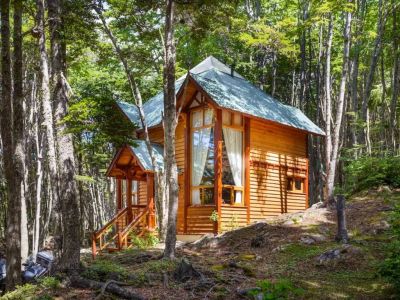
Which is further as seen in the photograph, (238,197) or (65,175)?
(238,197)

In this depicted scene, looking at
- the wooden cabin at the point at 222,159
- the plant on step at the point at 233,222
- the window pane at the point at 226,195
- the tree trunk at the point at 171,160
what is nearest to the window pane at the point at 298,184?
the wooden cabin at the point at 222,159

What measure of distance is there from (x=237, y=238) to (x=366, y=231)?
333 cm

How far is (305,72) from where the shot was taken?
2272cm

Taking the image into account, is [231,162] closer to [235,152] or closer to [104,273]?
[235,152]

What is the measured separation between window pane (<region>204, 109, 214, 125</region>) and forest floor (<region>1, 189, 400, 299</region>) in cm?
399

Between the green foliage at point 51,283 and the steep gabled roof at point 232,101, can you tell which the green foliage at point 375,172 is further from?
the green foliage at point 51,283

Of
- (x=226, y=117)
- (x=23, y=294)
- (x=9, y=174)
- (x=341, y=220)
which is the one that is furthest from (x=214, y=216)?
(x=23, y=294)

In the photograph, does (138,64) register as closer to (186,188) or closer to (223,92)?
(223,92)

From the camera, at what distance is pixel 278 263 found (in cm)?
875

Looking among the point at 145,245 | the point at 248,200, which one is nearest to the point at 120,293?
the point at 145,245

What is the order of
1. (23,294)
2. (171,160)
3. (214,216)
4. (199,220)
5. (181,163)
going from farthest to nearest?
(181,163)
(199,220)
(214,216)
(171,160)
(23,294)

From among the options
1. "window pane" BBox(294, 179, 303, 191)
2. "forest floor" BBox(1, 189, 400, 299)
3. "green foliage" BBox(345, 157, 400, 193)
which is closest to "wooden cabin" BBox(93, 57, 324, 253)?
"window pane" BBox(294, 179, 303, 191)

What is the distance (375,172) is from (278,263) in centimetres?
635

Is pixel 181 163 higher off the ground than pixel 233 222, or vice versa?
pixel 181 163
